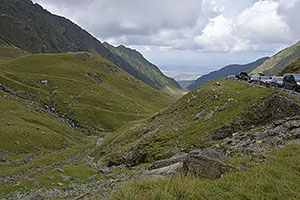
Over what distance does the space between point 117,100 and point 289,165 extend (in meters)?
Answer: 115

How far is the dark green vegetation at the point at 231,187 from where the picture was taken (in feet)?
23.6

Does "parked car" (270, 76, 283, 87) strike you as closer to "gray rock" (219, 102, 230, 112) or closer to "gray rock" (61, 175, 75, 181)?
"gray rock" (219, 102, 230, 112)

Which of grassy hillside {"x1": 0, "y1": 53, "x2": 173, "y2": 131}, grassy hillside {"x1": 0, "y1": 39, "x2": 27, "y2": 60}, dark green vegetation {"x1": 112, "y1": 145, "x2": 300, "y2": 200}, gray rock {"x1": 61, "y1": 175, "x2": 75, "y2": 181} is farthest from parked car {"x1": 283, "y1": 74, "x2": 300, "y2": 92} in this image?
grassy hillside {"x1": 0, "y1": 39, "x2": 27, "y2": 60}

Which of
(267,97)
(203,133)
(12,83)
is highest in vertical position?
(12,83)

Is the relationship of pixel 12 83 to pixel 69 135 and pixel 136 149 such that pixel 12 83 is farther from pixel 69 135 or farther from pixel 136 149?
pixel 136 149

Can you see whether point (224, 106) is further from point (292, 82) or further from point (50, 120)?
point (50, 120)

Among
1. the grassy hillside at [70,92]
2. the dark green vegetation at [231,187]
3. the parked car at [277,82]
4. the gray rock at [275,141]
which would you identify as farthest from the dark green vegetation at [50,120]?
the parked car at [277,82]

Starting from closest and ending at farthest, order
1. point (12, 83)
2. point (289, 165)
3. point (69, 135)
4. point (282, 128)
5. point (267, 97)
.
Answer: point (289, 165) → point (282, 128) → point (267, 97) → point (69, 135) → point (12, 83)

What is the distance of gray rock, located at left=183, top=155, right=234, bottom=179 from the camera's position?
9680mm

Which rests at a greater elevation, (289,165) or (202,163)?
(202,163)

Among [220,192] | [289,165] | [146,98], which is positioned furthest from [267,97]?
[146,98]

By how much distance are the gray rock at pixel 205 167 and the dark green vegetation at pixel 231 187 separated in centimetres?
52

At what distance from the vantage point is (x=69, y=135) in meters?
71.4

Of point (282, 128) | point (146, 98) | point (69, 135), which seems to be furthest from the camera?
point (146, 98)
